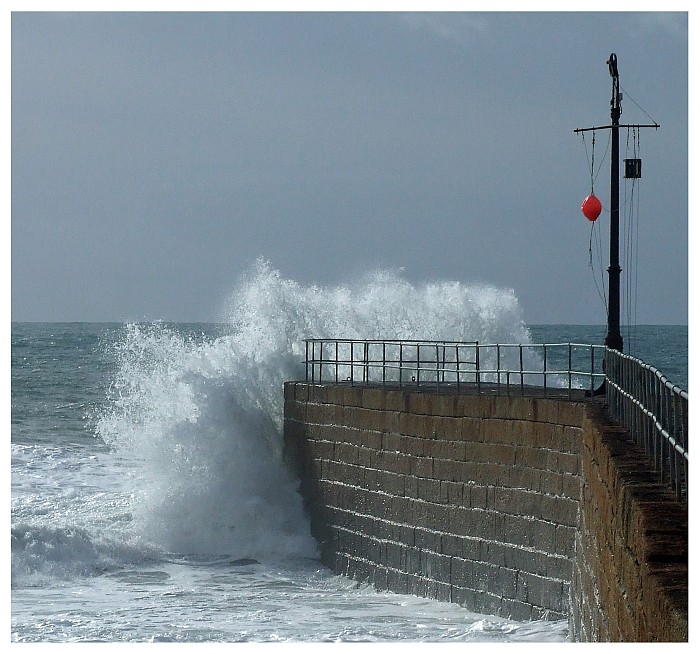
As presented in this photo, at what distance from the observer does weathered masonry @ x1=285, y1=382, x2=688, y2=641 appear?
31.7 feet

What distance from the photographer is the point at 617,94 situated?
13492mm

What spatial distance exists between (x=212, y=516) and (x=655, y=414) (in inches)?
360

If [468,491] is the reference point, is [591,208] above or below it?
above

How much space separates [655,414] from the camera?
7.52 meters

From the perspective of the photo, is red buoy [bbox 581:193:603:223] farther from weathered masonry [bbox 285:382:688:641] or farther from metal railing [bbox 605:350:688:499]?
metal railing [bbox 605:350:688:499]

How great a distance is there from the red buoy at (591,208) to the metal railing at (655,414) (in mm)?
3964

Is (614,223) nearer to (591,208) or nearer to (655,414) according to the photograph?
(591,208)

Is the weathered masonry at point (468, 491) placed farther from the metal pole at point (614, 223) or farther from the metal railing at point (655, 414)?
the metal pole at point (614, 223)

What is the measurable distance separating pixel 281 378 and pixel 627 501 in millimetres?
10877

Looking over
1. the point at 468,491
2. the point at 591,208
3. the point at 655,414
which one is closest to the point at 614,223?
the point at 591,208

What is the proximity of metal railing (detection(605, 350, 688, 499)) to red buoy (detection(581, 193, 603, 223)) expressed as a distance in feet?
13.0

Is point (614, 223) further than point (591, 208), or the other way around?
point (591, 208)

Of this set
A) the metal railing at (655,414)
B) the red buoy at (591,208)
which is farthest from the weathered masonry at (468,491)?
the red buoy at (591,208)
